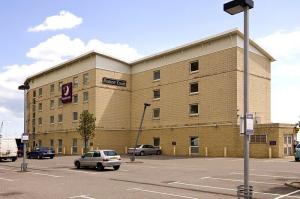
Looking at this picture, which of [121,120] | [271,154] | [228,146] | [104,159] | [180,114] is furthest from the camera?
[121,120]

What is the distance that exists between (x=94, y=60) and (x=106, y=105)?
6365 millimetres

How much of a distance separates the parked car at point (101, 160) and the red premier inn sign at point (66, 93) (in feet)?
108

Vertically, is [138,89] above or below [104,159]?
above

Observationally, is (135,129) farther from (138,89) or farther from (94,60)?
(94,60)

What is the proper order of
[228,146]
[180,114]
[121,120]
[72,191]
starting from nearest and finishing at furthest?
[72,191]
[228,146]
[180,114]
[121,120]

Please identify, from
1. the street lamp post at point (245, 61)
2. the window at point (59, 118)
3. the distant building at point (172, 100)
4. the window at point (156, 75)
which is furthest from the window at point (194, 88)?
the street lamp post at point (245, 61)

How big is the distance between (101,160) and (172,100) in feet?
80.5

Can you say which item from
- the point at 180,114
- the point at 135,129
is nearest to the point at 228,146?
the point at 180,114

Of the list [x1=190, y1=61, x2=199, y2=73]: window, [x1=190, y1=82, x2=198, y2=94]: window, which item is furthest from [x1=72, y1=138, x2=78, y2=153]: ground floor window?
[x1=190, y1=61, x2=199, y2=73]: window

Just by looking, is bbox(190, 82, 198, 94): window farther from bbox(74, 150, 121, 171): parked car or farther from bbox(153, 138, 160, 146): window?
bbox(74, 150, 121, 171): parked car

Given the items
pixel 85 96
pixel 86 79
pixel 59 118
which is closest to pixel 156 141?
pixel 85 96

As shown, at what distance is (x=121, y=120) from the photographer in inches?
2280

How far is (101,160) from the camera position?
1105 inches

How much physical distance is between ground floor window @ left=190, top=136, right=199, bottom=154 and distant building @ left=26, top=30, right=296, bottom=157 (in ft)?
0.38
